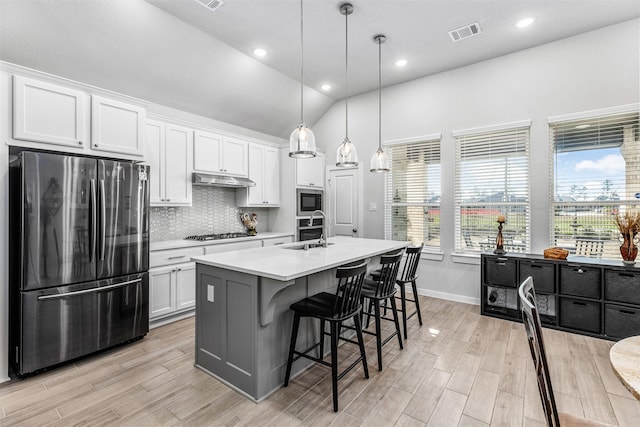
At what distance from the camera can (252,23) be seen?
11.1ft

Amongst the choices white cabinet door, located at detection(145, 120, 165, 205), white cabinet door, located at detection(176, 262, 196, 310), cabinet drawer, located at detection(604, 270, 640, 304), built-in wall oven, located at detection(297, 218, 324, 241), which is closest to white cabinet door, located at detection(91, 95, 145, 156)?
white cabinet door, located at detection(145, 120, 165, 205)

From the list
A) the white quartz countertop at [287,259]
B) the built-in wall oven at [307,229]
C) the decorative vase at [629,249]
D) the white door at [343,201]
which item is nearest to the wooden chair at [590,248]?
the decorative vase at [629,249]

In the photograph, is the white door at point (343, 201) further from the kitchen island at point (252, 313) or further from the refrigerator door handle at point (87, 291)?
the refrigerator door handle at point (87, 291)

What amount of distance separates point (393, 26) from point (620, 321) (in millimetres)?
3896

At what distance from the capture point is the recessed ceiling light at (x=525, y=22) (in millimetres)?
3367

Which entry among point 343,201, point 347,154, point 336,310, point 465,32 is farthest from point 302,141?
point 343,201

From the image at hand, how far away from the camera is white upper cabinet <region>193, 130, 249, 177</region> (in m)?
4.27

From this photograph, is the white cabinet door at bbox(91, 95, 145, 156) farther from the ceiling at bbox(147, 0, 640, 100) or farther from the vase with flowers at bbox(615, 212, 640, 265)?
the vase with flowers at bbox(615, 212, 640, 265)

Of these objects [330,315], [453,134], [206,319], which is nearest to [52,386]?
[206,319]

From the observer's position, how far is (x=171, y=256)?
3.62 m

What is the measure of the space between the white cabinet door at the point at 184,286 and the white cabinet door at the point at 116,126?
1414mm

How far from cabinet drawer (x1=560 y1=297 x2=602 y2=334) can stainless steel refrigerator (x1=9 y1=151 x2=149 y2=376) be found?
14.8ft

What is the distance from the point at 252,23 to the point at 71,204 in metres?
2.53

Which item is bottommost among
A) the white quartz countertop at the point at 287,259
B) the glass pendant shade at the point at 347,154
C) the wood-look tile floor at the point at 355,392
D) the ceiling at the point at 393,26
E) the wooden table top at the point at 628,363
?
the wood-look tile floor at the point at 355,392
